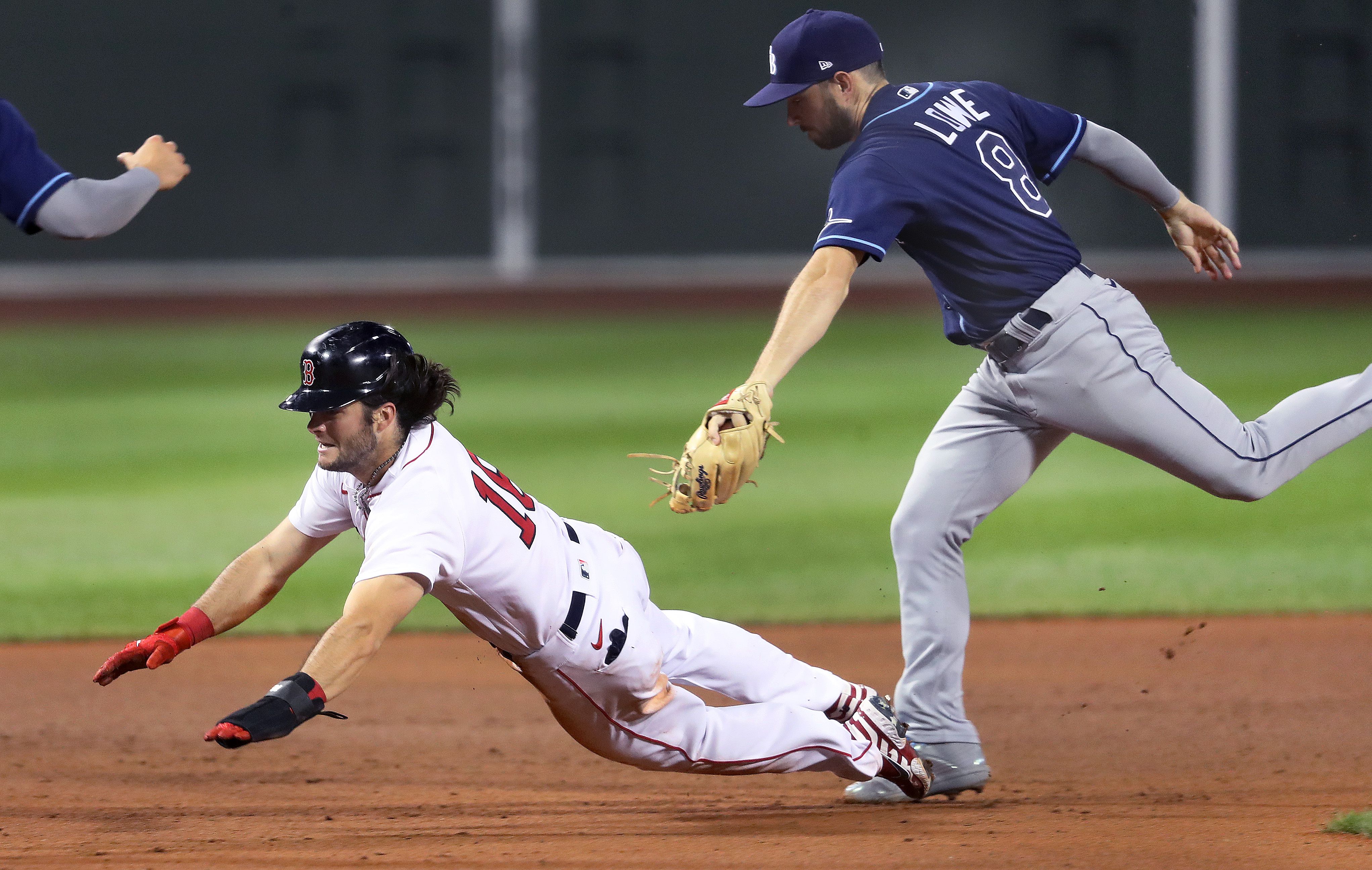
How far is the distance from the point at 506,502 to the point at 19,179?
1.39 meters

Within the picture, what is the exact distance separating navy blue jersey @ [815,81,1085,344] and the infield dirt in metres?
1.38

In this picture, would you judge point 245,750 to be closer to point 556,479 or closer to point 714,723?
point 714,723

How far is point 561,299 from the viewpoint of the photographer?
1844 cm

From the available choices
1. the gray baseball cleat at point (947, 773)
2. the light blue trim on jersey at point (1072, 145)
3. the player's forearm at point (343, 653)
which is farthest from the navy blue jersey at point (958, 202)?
the player's forearm at point (343, 653)

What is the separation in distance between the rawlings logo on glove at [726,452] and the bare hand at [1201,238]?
181 centimetres

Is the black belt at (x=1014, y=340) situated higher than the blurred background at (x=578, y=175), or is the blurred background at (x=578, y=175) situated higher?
the blurred background at (x=578, y=175)

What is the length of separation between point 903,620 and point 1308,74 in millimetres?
14301

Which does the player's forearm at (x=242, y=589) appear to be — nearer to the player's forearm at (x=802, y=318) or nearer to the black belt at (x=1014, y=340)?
the player's forearm at (x=802, y=318)

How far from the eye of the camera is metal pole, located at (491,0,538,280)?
18.1 m

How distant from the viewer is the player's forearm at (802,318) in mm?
3371

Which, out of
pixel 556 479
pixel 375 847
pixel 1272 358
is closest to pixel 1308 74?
pixel 1272 358

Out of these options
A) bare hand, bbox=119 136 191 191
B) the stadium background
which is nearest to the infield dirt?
the stadium background

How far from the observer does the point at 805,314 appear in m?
3.46

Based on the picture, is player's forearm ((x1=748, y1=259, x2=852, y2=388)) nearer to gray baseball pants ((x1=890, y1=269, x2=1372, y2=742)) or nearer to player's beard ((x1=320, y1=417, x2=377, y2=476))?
gray baseball pants ((x1=890, y1=269, x2=1372, y2=742))
